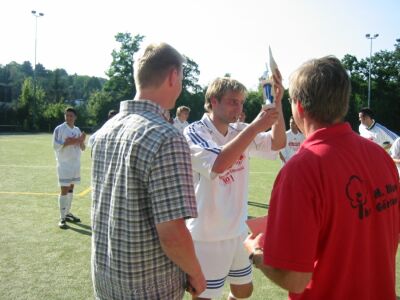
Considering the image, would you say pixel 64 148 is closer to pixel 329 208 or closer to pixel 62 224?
pixel 62 224

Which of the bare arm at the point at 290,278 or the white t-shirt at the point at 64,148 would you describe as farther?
the white t-shirt at the point at 64,148

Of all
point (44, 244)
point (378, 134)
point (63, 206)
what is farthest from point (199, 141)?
point (378, 134)

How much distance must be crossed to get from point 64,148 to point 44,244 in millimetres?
2621

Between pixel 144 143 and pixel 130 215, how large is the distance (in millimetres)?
391

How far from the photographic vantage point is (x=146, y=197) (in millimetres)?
2031

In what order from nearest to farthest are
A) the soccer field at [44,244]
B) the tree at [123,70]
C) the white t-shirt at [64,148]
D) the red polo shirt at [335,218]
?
the red polo shirt at [335,218] < the soccer field at [44,244] < the white t-shirt at [64,148] < the tree at [123,70]

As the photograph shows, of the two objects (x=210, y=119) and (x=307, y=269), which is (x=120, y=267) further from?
(x=210, y=119)

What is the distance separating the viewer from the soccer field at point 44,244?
4.80 meters

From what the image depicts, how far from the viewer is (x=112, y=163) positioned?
2125mm

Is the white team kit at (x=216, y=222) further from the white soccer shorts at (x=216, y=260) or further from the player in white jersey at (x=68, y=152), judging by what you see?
the player in white jersey at (x=68, y=152)

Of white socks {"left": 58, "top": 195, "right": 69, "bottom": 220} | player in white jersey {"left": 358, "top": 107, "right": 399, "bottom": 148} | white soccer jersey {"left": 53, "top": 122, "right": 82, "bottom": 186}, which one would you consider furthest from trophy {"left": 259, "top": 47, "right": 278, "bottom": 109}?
player in white jersey {"left": 358, "top": 107, "right": 399, "bottom": 148}

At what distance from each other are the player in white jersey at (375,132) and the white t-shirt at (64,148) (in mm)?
6901

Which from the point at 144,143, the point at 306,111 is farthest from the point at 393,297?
the point at 144,143

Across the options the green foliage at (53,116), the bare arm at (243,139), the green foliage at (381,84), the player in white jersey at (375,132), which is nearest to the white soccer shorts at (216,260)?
the bare arm at (243,139)
